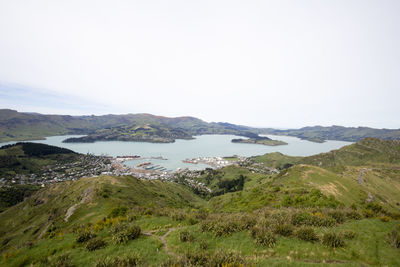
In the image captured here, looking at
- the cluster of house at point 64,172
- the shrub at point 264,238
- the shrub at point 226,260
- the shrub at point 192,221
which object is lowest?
the cluster of house at point 64,172

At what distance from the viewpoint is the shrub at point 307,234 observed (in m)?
9.68

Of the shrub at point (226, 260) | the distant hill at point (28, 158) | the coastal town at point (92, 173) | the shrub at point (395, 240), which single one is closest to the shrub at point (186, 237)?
the shrub at point (226, 260)

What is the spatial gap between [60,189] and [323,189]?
70629 millimetres

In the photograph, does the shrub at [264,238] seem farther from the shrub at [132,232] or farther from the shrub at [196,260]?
the shrub at [132,232]

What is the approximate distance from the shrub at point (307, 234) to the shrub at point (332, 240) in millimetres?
499

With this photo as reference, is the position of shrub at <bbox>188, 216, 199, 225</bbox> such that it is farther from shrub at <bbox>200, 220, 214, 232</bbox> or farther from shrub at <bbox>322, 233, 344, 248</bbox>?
shrub at <bbox>322, 233, 344, 248</bbox>

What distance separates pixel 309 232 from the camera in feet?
32.2

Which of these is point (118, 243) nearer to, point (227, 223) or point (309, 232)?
point (227, 223)

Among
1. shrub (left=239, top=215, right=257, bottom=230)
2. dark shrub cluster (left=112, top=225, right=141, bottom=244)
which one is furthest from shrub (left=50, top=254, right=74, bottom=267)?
shrub (left=239, top=215, right=257, bottom=230)

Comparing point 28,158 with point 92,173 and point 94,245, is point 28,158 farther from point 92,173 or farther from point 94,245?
point 94,245

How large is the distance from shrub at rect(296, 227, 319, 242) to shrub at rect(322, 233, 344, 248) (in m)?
0.50

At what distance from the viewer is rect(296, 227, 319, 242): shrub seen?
9.68 meters

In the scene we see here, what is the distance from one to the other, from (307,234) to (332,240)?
121 cm

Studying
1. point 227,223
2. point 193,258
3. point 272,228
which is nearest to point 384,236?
point 272,228
